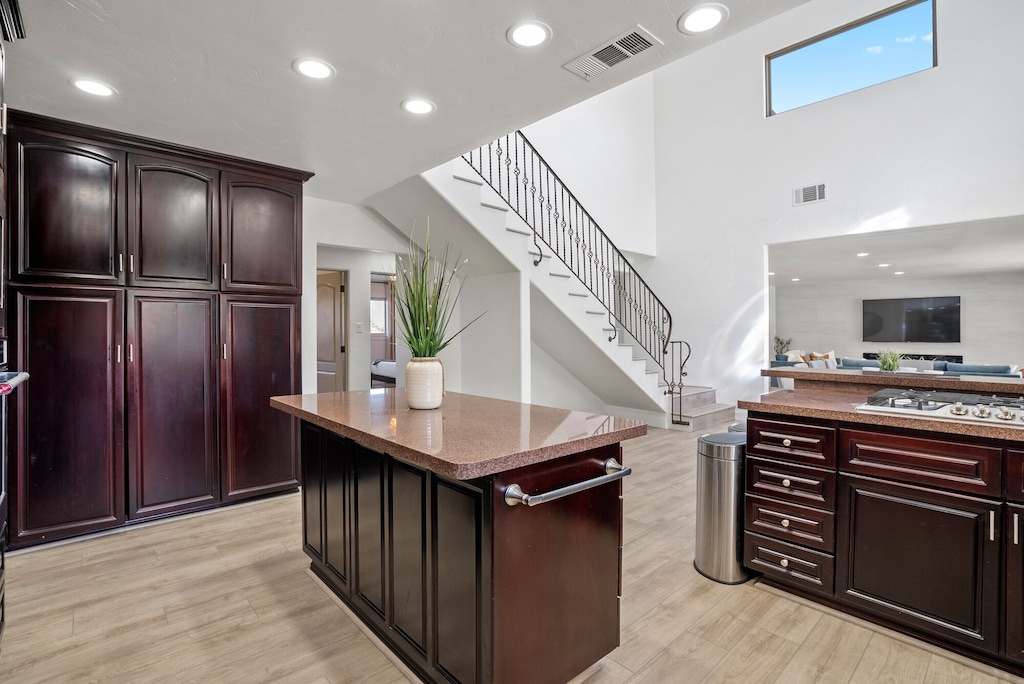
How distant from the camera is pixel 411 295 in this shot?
222 cm

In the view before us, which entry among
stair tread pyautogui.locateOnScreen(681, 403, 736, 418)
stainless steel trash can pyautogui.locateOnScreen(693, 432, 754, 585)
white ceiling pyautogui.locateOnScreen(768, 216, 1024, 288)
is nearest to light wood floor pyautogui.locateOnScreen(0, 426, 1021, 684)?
stainless steel trash can pyautogui.locateOnScreen(693, 432, 754, 585)

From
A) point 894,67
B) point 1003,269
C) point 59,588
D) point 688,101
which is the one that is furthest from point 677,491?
point 1003,269

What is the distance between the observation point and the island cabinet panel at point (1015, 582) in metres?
1.79

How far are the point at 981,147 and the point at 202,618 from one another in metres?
8.18

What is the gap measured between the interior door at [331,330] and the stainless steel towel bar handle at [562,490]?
5456mm

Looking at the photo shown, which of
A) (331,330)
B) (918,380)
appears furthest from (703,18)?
(331,330)

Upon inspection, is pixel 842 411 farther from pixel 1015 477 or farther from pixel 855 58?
pixel 855 58

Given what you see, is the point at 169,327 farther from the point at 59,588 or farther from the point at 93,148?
the point at 59,588

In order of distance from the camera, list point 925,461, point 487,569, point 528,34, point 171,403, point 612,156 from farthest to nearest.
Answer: point 612,156 → point 171,403 → point 528,34 → point 925,461 → point 487,569

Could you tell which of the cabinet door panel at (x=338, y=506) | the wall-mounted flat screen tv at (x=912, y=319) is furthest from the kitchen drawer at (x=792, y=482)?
the wall-mounted flat screen tv at (x=912, y=319)

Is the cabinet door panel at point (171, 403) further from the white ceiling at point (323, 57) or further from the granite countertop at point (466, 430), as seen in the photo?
the granite countertop at point (466, 430)

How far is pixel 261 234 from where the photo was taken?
380cm

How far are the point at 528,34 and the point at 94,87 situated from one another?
2.24 metres

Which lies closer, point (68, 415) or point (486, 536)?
point (486, 536)
